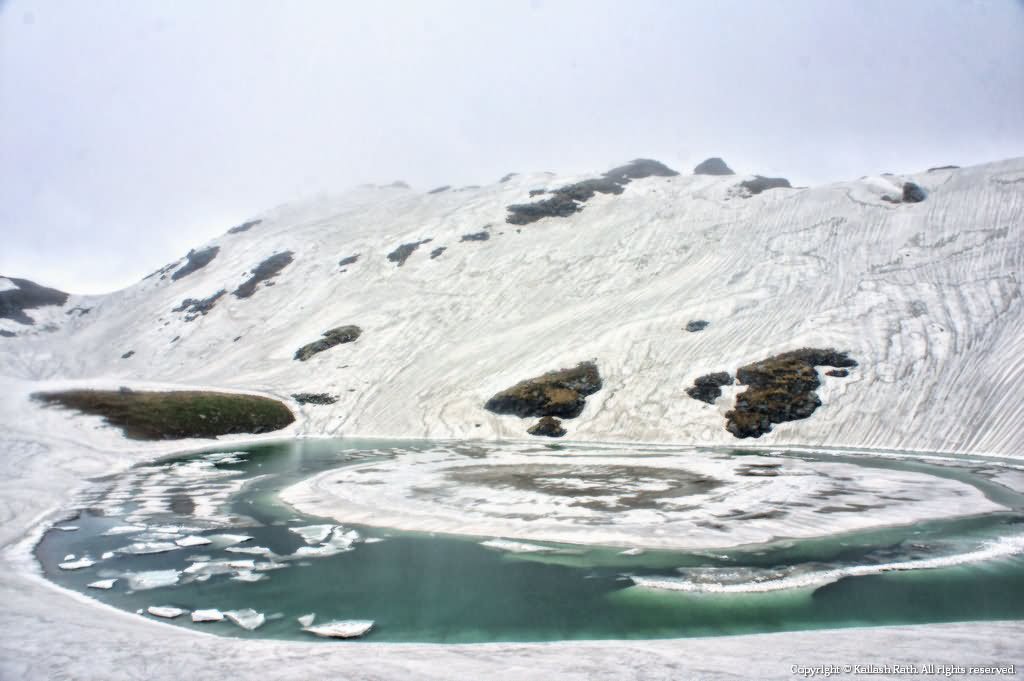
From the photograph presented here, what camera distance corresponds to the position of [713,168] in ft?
447

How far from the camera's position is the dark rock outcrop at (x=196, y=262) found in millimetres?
111688

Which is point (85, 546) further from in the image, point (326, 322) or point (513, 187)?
point (513, 187)

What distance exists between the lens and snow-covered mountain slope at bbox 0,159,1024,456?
139 ft

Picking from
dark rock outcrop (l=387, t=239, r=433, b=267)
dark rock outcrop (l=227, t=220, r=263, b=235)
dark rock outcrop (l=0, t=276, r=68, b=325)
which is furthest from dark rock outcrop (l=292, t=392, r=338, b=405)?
dark rock outcrop (l=0, t=276, r=68, b=325)

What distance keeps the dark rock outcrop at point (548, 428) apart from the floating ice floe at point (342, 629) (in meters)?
34.9

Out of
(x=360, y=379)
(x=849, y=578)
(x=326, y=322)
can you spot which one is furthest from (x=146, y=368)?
(x=849, y=578)

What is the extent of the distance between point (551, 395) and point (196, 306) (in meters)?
71.6

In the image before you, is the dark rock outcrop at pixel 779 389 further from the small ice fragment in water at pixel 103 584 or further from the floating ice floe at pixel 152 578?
the small ice fragment in water at pixel 103 584

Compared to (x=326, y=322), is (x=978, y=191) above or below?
above

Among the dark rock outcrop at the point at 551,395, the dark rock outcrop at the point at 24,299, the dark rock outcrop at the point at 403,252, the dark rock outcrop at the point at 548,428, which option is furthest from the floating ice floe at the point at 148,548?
the dark rock outcrop at the point at 24,299

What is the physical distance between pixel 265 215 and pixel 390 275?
60.2 m

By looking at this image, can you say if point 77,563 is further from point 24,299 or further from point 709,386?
point 24,299

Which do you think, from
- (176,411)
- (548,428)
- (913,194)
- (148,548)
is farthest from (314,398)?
(913,194)

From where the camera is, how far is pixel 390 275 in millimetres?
84875
